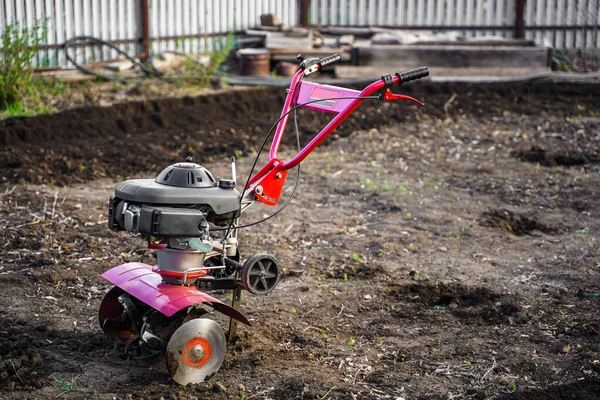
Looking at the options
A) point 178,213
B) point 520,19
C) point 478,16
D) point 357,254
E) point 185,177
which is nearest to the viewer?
point 178,213

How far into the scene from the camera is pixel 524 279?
17.5 feet

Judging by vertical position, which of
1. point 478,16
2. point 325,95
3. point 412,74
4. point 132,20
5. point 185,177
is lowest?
point 185,177

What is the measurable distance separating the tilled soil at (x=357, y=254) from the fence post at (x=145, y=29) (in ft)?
10.1

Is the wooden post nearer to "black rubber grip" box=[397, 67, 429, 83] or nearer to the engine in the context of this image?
"black rubber grip" box=[397, 67, 429, 83]

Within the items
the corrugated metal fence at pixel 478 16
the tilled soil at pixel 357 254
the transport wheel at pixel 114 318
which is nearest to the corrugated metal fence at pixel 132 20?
the corrugated metal fence at pixel 478 16

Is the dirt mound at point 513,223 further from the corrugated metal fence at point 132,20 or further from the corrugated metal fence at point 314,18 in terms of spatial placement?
the corrugated metal fence at point 314,18

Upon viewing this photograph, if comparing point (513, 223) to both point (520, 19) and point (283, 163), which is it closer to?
point (283, 163)

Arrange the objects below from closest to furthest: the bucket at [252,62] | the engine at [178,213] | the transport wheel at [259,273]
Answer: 1. the engine at [178,213]
2. the transport wheel at [259,273]
3. the bucket at [252,62]

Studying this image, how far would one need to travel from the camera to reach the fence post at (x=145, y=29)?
12.7 metres

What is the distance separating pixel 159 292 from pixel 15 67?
5887 millimetres

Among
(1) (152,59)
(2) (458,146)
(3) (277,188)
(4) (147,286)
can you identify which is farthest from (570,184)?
(1) (152,59)

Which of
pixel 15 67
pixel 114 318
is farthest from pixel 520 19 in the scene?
pixel 114 318

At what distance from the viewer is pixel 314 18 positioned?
52.8 feet

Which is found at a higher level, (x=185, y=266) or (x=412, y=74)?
(x=412, y=74)
